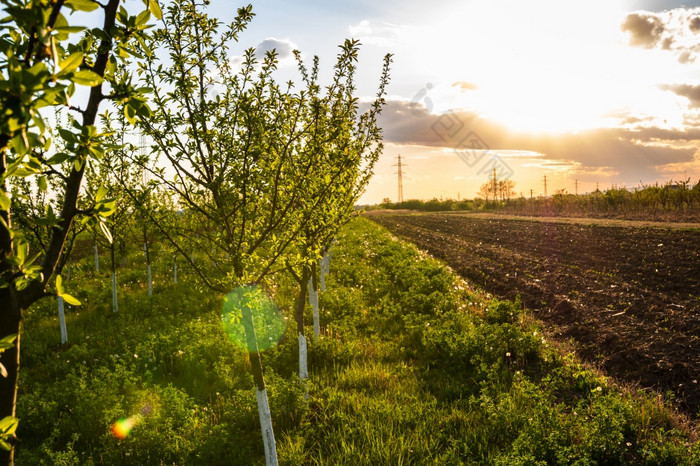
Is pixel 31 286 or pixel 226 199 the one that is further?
pixel 226 199

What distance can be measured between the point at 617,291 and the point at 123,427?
15.2 metres

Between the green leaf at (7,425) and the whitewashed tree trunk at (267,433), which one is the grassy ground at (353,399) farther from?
the green leaf at (7,425)

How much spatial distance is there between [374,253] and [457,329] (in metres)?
13.1

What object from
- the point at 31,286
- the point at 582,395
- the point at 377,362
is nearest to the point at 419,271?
the point at 377,362

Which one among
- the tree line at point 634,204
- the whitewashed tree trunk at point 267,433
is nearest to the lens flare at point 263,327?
the whitewashed tree trunk at point 267,433

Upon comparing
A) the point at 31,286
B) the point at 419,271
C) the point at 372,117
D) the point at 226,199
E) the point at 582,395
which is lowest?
the point at 582,395

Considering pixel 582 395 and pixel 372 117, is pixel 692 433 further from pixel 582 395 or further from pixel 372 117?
pixel 372 117

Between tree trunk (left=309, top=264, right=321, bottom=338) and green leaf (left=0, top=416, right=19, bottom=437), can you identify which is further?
tree trunk (left=309, top=264, right=321, bottom=338)

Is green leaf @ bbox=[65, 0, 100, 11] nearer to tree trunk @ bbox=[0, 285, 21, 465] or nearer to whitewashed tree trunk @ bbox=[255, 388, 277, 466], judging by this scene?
tree trunk @ bbox=[0, 285, 21, 465]

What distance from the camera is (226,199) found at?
471 centimetres

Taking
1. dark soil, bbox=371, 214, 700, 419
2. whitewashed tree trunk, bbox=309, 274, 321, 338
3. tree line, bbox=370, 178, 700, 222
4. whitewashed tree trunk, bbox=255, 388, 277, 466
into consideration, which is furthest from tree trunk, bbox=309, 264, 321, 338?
tree line, bbox=370, 178, 700, 222

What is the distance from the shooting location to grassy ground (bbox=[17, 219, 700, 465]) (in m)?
5.82

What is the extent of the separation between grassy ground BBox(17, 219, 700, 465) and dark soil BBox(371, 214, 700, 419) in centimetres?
122

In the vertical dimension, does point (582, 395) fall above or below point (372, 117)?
below
